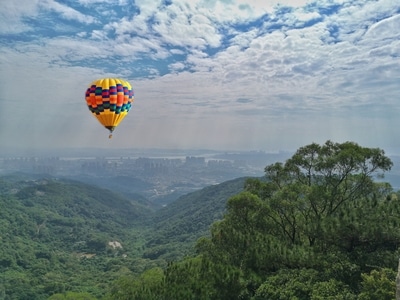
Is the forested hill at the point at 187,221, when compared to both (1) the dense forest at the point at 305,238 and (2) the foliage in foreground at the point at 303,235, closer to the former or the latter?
(1) the dense forest at the point at 305,238

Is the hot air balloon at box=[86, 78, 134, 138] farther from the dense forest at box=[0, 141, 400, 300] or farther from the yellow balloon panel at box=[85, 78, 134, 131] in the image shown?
the dense forest at box=[0, 141, 400, 300]

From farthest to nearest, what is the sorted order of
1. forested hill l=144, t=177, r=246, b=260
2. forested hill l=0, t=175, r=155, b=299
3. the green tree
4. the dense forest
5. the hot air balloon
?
forested hill l=144, t=177, r=246, b=260 → forested hill l=0, t=175, r=155, b=299 → the hot air balloon → the dense forest → the green tree

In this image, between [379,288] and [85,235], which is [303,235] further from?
[85,235]

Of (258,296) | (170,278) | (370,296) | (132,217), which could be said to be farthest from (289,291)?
(132,217)

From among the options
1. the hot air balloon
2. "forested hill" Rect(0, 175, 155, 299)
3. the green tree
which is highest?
Result: the hot air balloon

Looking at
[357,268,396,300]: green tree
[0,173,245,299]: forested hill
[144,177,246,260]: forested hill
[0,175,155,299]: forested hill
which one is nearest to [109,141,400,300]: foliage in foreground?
[357,268,396,300]: green tree

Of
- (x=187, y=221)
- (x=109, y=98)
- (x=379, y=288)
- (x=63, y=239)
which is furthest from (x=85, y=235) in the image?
(x=379, y=288)

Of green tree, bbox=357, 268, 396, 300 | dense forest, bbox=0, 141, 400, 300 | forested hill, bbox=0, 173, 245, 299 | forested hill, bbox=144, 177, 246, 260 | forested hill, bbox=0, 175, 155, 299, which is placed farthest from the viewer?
forested hill, bbox=144, 177, 246, 260

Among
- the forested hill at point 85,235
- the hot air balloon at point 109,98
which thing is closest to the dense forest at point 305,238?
the hot air balloon at point 109,98
